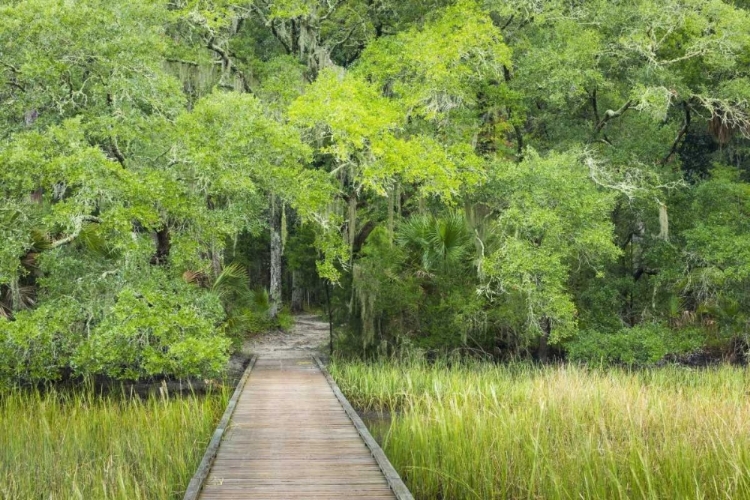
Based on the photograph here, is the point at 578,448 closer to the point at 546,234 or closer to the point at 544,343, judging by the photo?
the point at 546,234

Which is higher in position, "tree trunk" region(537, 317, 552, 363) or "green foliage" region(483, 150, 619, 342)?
"green foliage" region(483, 150, 619, 342)

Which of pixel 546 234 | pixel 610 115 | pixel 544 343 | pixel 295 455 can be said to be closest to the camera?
pixel 295 455

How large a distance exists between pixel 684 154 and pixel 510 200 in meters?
8.98

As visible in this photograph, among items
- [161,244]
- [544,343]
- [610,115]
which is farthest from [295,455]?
[610,115]

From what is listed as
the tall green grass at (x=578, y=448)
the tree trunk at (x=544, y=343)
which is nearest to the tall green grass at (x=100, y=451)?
the tall green grass at (x=578, y=448)

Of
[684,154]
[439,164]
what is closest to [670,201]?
[684,154]

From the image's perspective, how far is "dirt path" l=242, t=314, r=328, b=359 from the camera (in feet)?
57.7

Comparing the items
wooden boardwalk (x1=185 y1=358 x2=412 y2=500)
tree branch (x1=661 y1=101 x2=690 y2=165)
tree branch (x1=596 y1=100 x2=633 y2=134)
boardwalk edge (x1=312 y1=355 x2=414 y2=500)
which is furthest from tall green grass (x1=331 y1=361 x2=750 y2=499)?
tree branch (x1=661 y1=101 x2=690 y2=165)

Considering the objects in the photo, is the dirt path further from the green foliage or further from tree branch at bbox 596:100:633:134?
tree branch at bbox 596:100:633:134

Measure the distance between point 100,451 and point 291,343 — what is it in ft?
39.9

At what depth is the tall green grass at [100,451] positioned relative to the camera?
5.94 m

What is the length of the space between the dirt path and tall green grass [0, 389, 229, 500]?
7.97m

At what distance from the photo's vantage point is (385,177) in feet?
45.1

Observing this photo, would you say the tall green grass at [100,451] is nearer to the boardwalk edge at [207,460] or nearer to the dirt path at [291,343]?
the boardwalk edge at [207,460]
